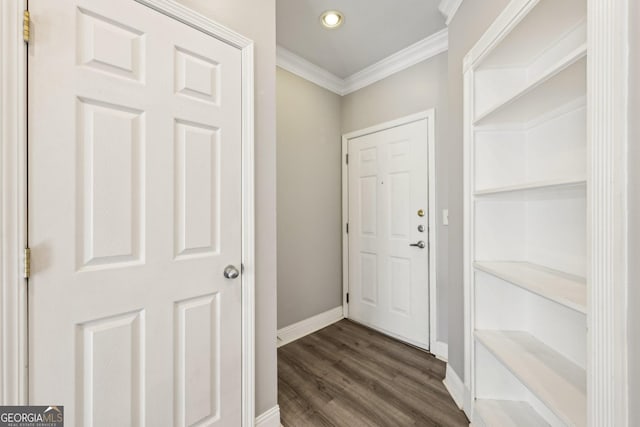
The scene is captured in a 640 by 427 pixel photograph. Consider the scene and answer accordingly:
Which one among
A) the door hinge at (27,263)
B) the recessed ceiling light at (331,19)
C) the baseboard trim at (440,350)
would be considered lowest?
the baseboard trim at (440,350)

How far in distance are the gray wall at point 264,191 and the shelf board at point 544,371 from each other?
43.7 inches

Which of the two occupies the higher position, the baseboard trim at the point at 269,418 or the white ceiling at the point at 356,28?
the white ceiling at the point at 356,28

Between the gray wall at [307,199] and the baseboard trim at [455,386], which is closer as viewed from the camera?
the baseboard trim at [455,386]

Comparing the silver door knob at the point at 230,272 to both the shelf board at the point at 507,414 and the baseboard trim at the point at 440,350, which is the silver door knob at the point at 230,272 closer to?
the shelf board at the point at 507,414

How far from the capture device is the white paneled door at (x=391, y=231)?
2.29m

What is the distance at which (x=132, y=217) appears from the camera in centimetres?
97

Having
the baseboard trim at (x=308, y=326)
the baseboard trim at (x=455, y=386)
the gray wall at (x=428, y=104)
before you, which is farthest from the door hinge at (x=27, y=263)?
the gray wall at (x=428, y=104)

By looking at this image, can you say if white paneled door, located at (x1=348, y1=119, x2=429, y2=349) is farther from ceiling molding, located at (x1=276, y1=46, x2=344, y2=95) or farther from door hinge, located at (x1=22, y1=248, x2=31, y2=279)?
door hinge, located at (x1=22, y1=248, x2=31, y2=279)

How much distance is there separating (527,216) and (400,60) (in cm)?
177

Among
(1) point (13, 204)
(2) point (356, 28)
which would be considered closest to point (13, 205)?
(1) point (13, 204)

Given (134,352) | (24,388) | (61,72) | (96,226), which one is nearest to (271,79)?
(61,72)

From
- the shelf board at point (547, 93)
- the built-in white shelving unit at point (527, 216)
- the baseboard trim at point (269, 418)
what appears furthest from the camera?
the baseboard trim at point (269, 418)

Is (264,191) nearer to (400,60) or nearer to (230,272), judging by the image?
(230,272)

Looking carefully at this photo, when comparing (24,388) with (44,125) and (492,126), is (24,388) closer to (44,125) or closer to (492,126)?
(44,125)
